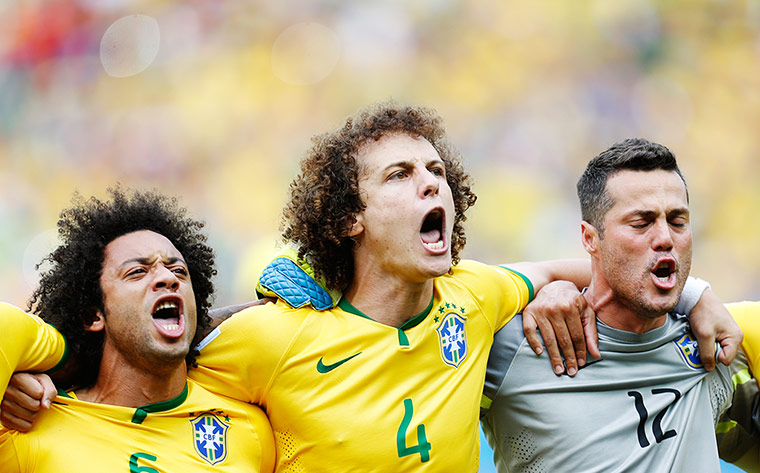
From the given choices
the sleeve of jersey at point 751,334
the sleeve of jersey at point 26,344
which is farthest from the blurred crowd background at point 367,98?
the sleeve of jersey at point 26,344

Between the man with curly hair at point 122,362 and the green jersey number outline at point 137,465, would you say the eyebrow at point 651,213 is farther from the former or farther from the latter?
the green jersey number outline at point 137,465

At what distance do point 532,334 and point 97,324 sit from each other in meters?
1.55

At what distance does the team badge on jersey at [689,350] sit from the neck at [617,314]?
0.11 m

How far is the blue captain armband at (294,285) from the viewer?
2967 mm

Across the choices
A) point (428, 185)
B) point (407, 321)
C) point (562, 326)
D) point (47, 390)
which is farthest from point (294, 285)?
point (562, 326)

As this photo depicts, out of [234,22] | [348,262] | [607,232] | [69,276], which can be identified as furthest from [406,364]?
[234,22]

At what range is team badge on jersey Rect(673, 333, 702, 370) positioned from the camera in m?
3.15

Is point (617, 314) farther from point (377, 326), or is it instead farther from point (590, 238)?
point (377, 326)

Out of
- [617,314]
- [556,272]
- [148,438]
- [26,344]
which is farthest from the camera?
[556,272]

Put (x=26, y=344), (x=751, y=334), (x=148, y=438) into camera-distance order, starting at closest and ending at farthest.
Result: 1. (x=26, y=344)
2. (x=148, y=438)
3. (x=751, y=334)

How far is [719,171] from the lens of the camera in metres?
9.74

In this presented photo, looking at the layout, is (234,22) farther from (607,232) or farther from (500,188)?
(607,232)

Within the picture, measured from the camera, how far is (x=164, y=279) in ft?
9.23

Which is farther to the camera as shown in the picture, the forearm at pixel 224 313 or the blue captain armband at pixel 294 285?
the forearm at pixel 224 313
